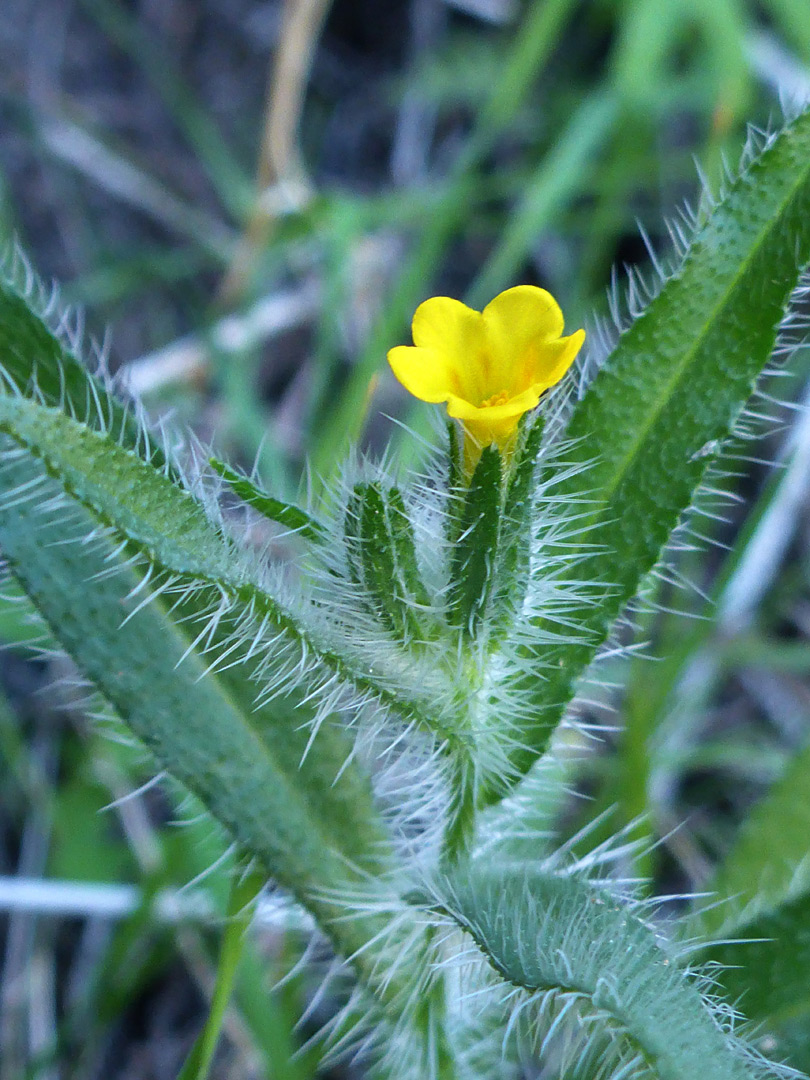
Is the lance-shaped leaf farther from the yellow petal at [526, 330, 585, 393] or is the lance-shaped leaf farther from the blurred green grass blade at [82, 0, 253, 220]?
the blurred green grass blade at [82, 0, 253, 220]

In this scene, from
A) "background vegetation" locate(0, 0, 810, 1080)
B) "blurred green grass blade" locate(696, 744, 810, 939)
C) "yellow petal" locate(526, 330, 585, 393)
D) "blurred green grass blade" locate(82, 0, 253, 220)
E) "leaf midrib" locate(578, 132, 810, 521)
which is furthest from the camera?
"blurred green grass blade" locate(82, 0, 253, 220)

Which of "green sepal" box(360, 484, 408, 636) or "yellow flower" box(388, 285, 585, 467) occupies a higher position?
"yellow flower" box(388, 285, 585, 467)

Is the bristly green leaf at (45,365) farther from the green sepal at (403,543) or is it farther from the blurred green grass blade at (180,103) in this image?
the blurred green grass blade at (180,103)

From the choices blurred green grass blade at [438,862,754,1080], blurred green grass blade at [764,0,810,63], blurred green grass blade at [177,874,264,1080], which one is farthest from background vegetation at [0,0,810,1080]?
blurred green grass blade at [438,862,754,1080]

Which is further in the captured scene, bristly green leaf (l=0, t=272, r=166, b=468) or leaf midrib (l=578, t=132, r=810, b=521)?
bristly green leaf (l=0, t=272, r=166, b=468)

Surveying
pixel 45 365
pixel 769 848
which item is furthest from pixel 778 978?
pixel 45 365

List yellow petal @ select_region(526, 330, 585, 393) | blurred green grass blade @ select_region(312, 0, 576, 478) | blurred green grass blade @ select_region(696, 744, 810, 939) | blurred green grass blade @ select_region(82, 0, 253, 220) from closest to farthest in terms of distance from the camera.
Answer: yellow petal @ select_region(526, 330, 585, 393)
blurred green grass blade @ select_region(696, 744, 810, 939)
blurred green grass blade @ select_region(312, 0, 576, 478)
blurred green grass blade @ select_region(82, 0, 253, 220)

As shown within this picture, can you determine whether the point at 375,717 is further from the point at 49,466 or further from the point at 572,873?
the point at 49,466
